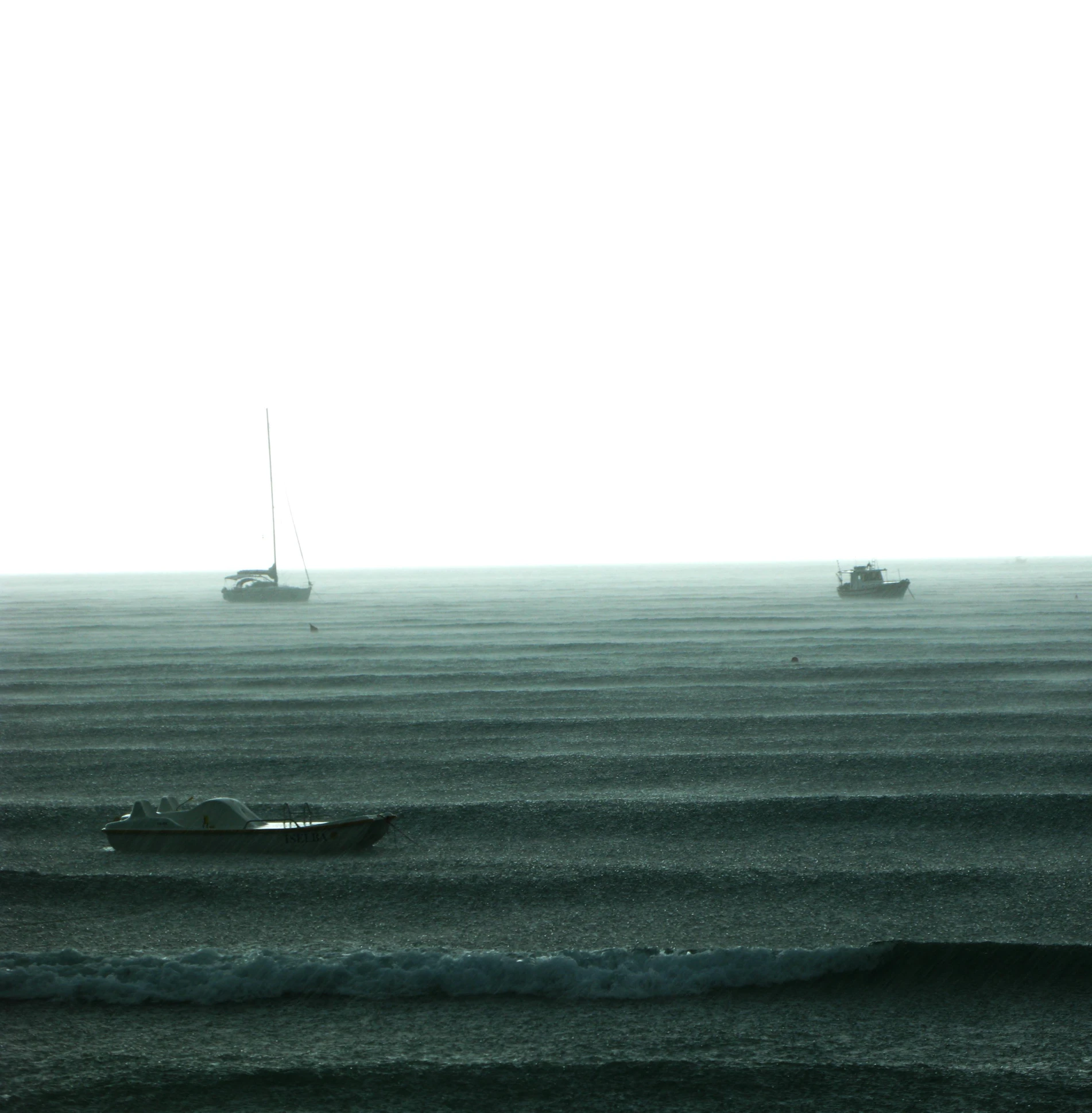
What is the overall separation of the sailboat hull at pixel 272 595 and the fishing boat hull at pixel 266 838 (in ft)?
337

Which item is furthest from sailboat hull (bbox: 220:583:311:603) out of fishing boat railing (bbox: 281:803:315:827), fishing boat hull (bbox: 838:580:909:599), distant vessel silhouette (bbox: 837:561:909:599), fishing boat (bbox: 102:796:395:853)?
fishing boat (bbox: 102:796:395:853)

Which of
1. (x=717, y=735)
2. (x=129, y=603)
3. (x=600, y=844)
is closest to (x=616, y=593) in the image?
(x=129, y=603)

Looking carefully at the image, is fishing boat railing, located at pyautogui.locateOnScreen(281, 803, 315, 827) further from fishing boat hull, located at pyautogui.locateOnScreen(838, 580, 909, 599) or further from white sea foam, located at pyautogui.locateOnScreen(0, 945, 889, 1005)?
fishing boat hull, located at pyautogui.locateOnScreen(838, 580, 909, 599)

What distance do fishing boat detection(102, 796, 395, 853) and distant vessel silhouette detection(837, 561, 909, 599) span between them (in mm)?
100663

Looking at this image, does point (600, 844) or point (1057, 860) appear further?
point (600, 844)

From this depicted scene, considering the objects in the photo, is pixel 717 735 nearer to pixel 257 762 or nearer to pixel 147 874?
pixel 257 762

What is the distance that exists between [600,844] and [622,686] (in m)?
23.9

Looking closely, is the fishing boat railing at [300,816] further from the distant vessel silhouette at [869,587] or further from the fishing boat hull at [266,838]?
the distant vessel silhouette at [869,587]

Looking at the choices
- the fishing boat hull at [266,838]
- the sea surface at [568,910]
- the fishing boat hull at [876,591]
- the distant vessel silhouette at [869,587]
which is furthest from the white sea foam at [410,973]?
the fishing boat hull at [876,591]

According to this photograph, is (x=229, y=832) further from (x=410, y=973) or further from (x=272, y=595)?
(x=272, y=595)

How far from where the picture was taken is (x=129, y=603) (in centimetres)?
14300

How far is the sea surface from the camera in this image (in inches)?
416

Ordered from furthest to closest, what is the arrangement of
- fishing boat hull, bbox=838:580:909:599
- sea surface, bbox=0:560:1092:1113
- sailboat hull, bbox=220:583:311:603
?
sailboat hull, bbox=220:583:311:603, fishing boat hull, bbox=838:580:909:599, sea surface, bbox=0:560:1092:1113

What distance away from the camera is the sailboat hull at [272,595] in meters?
121
